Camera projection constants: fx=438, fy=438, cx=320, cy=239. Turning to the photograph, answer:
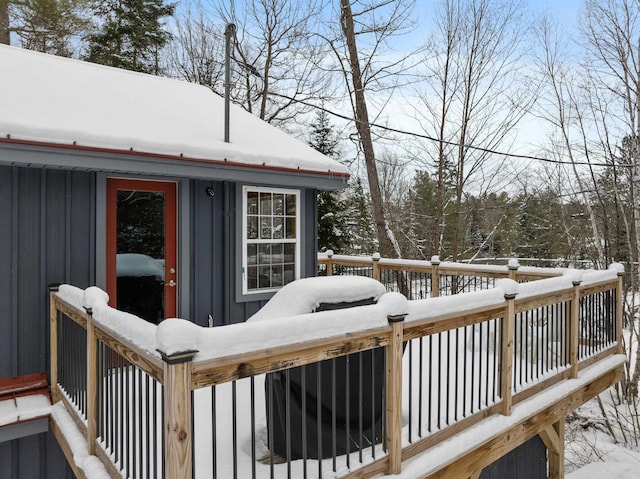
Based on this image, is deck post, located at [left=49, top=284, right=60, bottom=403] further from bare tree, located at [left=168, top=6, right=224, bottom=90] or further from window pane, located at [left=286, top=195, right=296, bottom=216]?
bare tree, located at [left=168, top=6, right=224, bottom=90]

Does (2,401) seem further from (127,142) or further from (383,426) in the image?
(383,426)

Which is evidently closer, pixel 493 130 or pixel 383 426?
pixel 383 426

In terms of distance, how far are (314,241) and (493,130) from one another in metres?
8.78

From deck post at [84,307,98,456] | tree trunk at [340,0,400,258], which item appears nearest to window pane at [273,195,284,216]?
deck post at [84,307,98,456]

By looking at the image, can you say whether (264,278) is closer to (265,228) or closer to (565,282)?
(265,228)

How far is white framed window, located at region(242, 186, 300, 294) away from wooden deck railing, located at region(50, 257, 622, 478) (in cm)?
145

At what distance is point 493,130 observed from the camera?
12.4 metres

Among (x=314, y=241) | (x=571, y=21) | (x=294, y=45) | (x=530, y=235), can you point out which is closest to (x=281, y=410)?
(x=314, y=241)

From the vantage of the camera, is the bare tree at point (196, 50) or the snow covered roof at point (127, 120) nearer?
the snow covered roof at point (127, 120)

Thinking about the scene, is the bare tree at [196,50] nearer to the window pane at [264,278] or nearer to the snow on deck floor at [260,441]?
the window pane at [264,278]

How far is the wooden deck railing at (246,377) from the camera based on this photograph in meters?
1.91

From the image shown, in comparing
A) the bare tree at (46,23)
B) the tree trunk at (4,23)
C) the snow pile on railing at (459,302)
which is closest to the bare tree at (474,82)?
the snow pile on railing at (459,302)

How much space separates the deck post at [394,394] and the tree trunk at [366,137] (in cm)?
849

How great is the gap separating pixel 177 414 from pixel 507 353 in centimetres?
270
